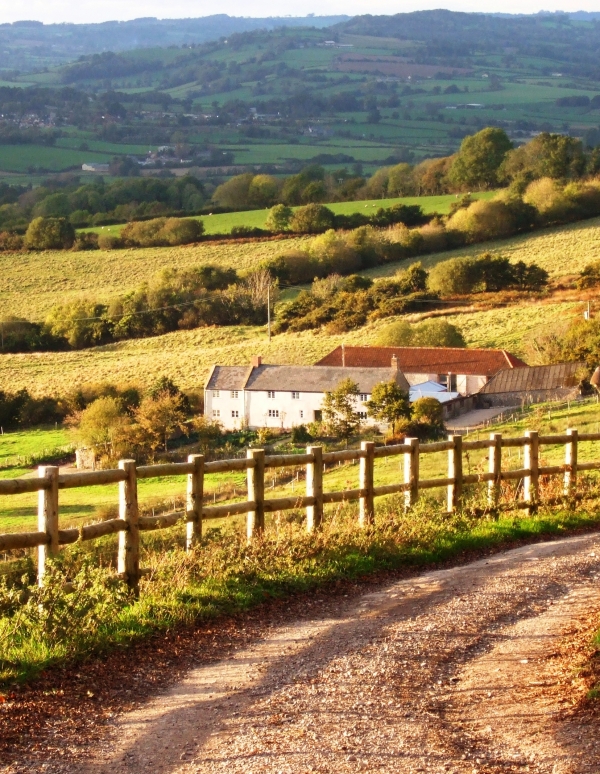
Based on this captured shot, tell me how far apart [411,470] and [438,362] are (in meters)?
49.6

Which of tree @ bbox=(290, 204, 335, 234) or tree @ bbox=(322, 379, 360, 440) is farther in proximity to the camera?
tree @ bbox=(290, 204, 335, 234)

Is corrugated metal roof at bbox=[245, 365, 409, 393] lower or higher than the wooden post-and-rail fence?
lower

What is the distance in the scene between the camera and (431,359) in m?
61.8

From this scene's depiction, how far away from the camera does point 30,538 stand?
814cm

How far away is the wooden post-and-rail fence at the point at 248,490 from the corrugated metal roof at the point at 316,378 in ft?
140

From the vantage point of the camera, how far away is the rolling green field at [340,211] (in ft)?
361

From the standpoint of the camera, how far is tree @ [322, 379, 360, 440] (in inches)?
2024

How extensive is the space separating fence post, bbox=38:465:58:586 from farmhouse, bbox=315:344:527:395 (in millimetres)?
50792

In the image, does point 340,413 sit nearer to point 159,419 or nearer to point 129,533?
point 159,419

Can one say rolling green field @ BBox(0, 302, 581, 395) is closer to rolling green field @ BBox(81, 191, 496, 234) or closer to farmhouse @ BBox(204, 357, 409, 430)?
farmhouse @ BBox(204, 357, 409, 430)

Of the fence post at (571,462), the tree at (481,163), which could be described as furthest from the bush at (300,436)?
the tree at (481,163)

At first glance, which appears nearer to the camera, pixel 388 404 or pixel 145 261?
pixel 388 404

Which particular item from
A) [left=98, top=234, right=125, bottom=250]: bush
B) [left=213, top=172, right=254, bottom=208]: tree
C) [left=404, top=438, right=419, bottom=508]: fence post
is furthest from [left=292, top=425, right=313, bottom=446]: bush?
[left=213, top=172, right=254, bottom=208]: tree

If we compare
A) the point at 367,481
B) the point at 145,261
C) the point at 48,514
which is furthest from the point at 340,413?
the point at 145,261
